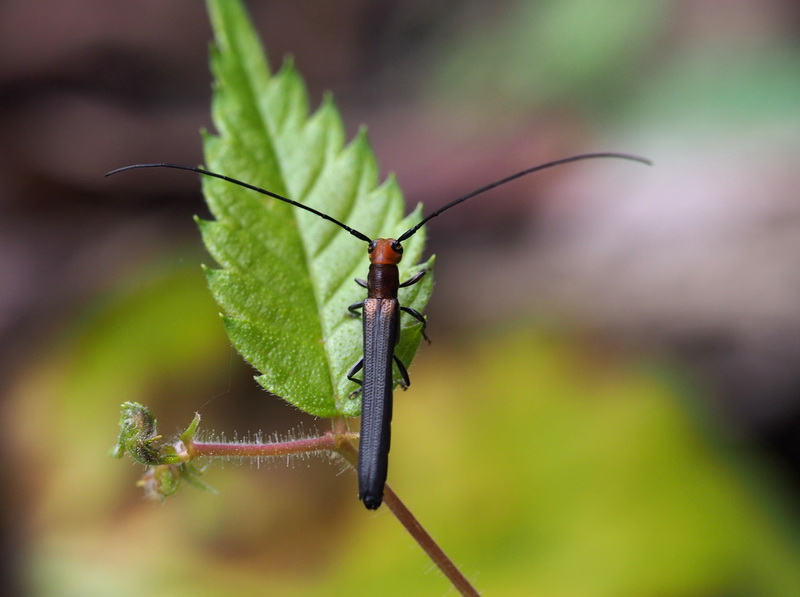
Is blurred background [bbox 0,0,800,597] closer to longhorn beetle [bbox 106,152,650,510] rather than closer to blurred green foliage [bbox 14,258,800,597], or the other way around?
blurred green foliage [bbox 14,258,800,597]

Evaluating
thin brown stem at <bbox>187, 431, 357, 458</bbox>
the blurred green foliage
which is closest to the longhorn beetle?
thin brown stem at <bbox>187, 431, 357, 458</bbox>

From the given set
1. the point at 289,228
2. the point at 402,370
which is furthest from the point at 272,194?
the point at 402,370

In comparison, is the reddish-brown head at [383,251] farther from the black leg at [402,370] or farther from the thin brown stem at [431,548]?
the thin brown stem at [431,548]

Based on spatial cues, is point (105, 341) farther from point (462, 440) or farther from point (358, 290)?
point (358, 290)

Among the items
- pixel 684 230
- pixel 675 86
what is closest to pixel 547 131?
pixel 675 86

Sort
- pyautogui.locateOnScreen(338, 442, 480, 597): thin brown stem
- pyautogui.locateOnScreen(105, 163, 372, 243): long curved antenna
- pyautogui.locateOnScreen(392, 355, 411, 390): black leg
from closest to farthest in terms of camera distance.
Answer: pyautogui.locateOnScreen(338, 442, 480, 597): thin brown stem < pyautogui.locateOnScreen(105, 163, 372, 243): long curved antenna < pyautogui.locateOnScreen(392, 355, 411, 390): black leg

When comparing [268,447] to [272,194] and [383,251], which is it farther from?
[383,251]

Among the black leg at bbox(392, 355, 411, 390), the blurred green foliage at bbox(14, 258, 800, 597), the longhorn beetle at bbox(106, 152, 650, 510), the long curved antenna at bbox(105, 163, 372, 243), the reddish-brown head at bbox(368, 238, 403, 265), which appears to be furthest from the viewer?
the blurred green foliage at bbox(14, 258, 800, 597)

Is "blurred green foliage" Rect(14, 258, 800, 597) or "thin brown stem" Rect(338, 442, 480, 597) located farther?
"blurred green foliage" Rect(14, 258, 800, 597)
